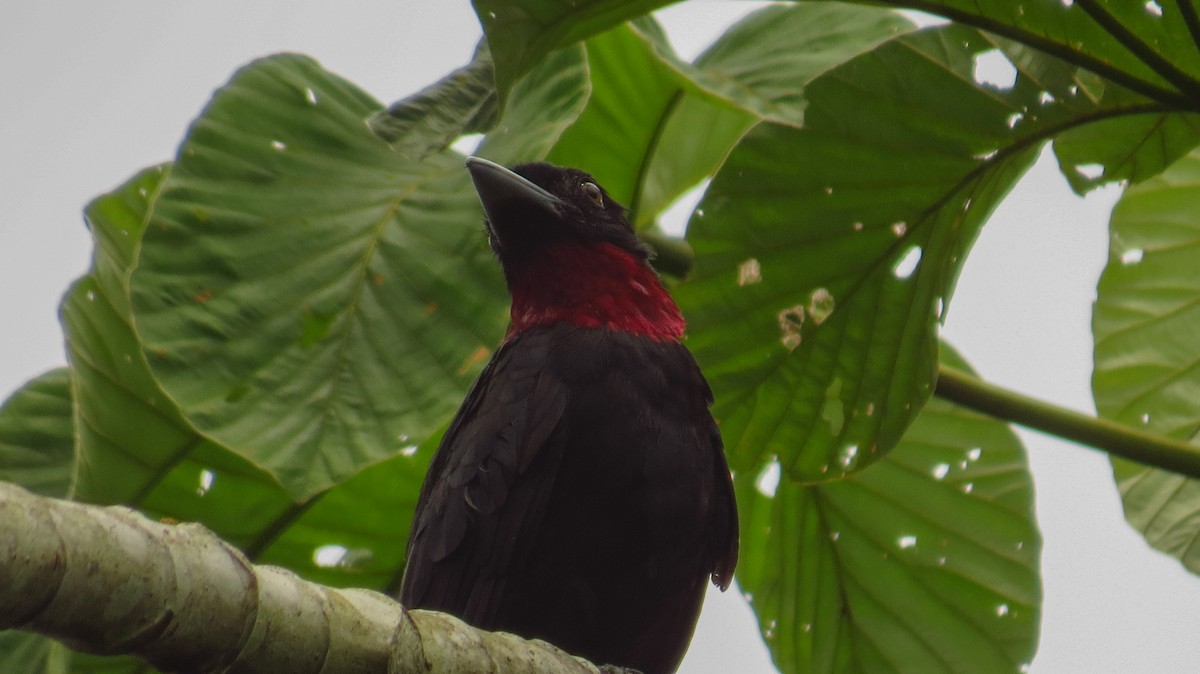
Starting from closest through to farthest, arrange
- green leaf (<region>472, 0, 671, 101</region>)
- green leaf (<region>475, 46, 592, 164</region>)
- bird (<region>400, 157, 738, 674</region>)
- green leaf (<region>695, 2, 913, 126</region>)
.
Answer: green leaf (<region>472, 0, 671, 101</region>)
bird (<region>400, 157, 738, 674</region>)
green leaf (<region>475, 46, 592, 164</region>)
green leaf (<region>695, 2, 913, 126</region>)

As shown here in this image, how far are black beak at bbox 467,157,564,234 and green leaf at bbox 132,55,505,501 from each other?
2.3 inches

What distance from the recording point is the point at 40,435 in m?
3.57

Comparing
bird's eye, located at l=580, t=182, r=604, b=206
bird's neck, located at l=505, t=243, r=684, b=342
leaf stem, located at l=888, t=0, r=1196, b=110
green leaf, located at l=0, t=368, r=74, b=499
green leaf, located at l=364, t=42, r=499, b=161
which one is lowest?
green leaf, located at l=0, t=368, r=74, b=499

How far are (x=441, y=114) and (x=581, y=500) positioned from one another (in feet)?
2.91

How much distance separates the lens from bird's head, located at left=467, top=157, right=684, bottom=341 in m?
3.23

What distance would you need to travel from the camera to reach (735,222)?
301 centimetres

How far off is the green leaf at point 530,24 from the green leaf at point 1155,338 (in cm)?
191

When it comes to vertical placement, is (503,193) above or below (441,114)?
below

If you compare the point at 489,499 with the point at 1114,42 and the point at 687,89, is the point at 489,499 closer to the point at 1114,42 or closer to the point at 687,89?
the point at 687,89

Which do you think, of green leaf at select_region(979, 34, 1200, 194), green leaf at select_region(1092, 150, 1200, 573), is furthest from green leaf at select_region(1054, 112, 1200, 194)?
green leaf at select_region(1092, 150, 1200, 573)

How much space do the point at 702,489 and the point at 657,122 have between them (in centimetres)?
122

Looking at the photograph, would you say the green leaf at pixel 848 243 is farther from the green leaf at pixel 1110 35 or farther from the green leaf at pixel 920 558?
the green leaf at pixel 920 558

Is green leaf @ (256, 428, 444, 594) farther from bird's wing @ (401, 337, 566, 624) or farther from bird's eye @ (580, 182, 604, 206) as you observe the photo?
bird's eye @ (580, 182, 604, 206)

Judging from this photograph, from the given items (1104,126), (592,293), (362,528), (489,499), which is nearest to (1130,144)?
(1104,126)
